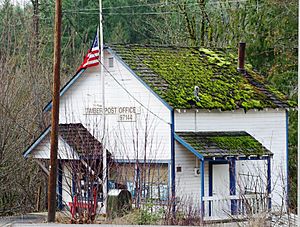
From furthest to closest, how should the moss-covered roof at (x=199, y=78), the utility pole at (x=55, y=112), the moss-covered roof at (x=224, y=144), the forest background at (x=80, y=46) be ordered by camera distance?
the forest background at (x=80, y=46), the moss-covered roof at (x=199, y=78), the moss-covered roof at (x=224, y=144), the utility pole at (x=55, y=112)

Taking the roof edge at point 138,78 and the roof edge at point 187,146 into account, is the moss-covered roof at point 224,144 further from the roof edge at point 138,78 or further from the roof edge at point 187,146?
the roof edge at point 138,78

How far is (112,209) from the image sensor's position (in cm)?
2394

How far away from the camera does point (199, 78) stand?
105 feet

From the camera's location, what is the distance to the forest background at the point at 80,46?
3450cm

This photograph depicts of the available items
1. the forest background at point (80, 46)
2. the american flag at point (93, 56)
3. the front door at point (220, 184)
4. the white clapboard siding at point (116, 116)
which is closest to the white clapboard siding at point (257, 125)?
the white clapboard siding at point (116, 116)

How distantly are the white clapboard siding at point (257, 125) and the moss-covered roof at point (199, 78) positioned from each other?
42cm

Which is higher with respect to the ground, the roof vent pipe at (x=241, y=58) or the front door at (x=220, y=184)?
the roof vent pipe at (x=241, y=58)

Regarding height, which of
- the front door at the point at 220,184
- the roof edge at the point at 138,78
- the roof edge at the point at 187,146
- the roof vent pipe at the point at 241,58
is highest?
the roof vent pipe at the point at 241,58

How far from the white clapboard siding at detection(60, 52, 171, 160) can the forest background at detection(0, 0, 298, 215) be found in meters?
3.02

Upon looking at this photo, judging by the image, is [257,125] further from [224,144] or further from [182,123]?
[182,123]

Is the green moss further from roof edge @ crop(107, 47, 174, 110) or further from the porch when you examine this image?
roof edge @ crop(107, 47, 174, 110)

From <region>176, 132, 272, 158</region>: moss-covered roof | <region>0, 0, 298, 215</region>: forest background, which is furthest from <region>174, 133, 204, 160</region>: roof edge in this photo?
<region>0, 0, 298, 215</region>: forest background

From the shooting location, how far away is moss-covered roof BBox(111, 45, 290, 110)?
99.8ft

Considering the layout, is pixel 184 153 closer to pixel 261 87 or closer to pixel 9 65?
pixel 261 87
